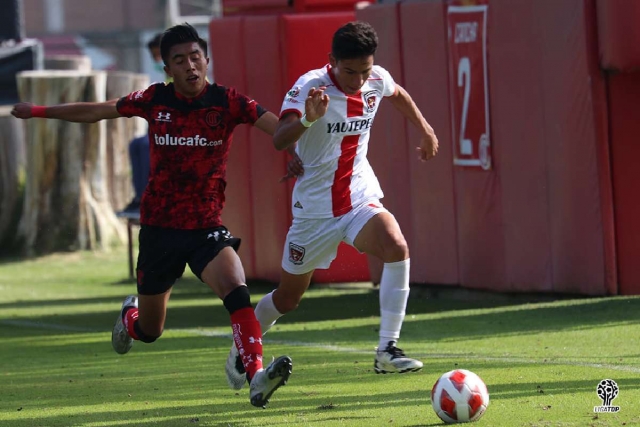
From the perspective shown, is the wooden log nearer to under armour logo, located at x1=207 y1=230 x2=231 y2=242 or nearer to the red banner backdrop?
the red banner backdrop

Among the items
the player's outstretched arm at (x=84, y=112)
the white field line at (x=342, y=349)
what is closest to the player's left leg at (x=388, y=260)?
the white field line at (x=342, y=349)

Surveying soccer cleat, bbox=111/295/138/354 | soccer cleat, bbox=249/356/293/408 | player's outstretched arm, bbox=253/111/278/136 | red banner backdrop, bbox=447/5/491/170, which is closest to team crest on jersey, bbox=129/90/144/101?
player's outstretched arm, bbox=253/111/278/136

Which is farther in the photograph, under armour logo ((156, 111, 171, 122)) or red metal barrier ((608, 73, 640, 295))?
red metal barrier ((608, 73, 640, 295))

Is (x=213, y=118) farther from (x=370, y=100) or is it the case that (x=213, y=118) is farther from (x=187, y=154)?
(x=370, y=100)

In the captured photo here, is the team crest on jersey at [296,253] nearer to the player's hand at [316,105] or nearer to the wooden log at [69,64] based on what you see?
the player's hand at [316,105]

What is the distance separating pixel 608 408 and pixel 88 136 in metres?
14.0

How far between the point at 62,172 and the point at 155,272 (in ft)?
39.9

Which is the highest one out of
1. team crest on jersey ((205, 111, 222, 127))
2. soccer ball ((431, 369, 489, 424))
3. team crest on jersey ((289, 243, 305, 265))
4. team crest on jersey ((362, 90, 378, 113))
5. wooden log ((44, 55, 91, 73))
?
wooden log ((44, 55, 91, 73))

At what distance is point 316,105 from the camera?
752 cm

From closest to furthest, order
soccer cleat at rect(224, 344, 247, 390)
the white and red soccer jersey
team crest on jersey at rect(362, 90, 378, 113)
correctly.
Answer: soccer cleat at rect(224, 344, 247, 390) → the white and red soccer jersey → team crest on jersey at rect(362, 90, 378, 113)

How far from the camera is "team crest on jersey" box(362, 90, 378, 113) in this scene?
8234mm

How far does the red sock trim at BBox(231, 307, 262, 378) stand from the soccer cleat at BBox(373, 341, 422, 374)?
74 cm

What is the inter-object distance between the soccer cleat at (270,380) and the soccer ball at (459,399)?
76 centimetres

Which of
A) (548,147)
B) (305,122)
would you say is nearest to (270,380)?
(305,122)
